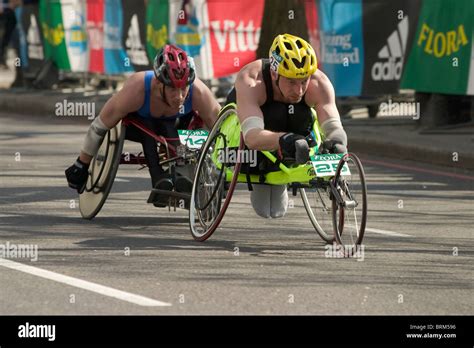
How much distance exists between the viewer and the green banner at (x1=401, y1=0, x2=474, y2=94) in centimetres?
1747

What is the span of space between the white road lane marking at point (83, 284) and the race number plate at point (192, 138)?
2260mm

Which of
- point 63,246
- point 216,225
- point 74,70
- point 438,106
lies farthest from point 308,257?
point 74,70

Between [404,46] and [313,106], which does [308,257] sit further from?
[404,46]

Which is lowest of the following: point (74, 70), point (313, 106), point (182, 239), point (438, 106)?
point (74, 70)

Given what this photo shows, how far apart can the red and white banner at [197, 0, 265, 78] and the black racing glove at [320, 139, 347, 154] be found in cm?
1221

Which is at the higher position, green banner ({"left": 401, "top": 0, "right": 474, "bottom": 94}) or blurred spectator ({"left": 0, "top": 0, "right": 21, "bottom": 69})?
green banner ({"left": 401, "top": 0, "right": 474, "bottom": 94})

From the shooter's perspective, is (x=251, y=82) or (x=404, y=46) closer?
(x=251, y=82)

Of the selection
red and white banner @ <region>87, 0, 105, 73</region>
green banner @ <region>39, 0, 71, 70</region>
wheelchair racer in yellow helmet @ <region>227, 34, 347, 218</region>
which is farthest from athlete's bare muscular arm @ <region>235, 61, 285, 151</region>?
green banner @ <region>39, 0, 71, 70</region>

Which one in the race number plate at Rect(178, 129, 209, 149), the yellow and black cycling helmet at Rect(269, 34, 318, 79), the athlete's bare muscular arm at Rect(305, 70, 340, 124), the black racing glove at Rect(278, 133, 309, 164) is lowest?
the race number plate at Rect(178, 129, 209, 149)

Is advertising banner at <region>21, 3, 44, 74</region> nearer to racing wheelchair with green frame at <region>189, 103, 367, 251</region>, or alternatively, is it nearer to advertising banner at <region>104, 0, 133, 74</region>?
advertising banner at <region>104, 0, 133, 74</region>

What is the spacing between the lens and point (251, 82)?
423 inches

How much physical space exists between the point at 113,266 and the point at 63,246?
996mm

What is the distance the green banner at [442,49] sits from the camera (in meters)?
17.5

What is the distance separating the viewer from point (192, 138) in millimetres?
11969
